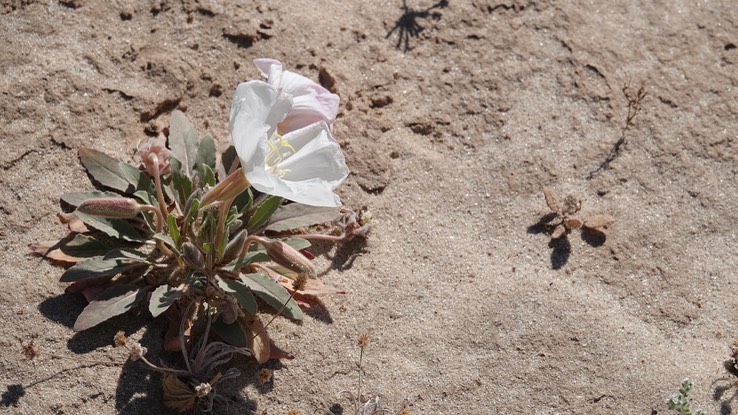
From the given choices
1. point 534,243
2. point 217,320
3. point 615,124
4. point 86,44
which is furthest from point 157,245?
point 615,124

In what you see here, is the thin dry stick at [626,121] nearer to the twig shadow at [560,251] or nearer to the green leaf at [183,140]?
the twig shadow at [560,251]

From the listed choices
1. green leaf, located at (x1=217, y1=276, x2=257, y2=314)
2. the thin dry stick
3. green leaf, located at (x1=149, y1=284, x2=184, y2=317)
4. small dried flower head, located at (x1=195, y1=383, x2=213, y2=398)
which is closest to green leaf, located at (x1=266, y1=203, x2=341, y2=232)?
green leaf, located at (x1=217, y1=276, x2=257, y2=314)

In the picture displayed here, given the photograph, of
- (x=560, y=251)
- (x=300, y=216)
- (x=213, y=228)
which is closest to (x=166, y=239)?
(x=213, y=228)

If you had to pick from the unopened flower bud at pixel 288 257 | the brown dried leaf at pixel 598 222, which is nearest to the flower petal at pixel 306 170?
the unopened flower bud at pixel 288 257

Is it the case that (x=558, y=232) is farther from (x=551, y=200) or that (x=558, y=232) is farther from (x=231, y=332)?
(x=231, y=332)

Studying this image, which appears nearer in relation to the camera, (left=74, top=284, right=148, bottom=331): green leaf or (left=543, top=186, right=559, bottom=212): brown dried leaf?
(left=74, top=284, right=148, bottom=331): green leaf

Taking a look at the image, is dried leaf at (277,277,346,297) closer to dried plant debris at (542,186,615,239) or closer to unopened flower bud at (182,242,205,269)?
unopened flower bud at (182,242,205,269)
